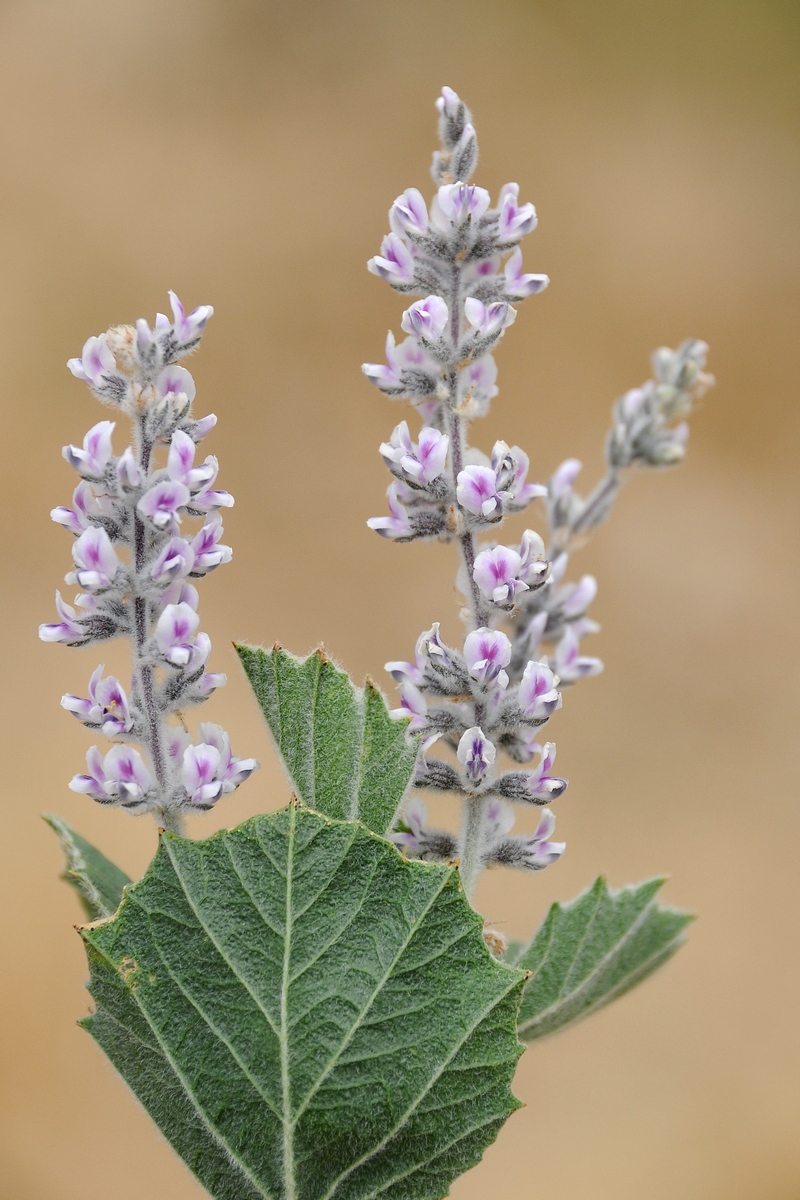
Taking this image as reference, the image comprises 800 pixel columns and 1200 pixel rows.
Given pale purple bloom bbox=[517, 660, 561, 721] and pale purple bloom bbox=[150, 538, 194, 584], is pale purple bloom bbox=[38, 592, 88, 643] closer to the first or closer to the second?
pale purple bloom bbox=[150, 538, 194, 584]

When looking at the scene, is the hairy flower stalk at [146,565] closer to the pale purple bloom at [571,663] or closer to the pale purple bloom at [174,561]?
the pale purple bloom at [174,561]

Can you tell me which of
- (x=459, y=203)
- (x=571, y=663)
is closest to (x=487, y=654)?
(x=571, y=663)

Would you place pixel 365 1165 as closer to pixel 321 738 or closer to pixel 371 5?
pixel 321 738

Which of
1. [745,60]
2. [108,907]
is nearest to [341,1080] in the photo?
[108,907]

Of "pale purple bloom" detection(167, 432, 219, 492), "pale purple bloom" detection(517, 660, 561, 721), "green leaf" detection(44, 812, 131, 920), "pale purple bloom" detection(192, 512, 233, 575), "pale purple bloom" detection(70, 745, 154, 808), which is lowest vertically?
"green leaf" detection(44, 812, 131, 920)

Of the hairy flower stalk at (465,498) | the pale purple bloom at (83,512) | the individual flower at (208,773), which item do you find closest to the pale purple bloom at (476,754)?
the hairy flower stalk at (465,498)

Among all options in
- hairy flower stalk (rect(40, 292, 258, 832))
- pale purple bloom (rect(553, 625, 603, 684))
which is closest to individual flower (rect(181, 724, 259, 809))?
hairy flower stalk (rect(40, 292, 258, 832))

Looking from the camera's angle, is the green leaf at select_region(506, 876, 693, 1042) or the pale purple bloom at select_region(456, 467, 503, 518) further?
the green leaf at select_region(506, 876, 693, 1042)

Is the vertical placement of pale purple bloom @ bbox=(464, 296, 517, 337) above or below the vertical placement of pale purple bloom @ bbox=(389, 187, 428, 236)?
below

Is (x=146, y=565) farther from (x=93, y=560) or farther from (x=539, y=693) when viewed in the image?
(x=539, y=693)
